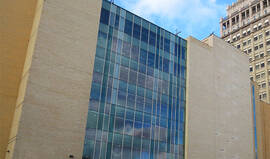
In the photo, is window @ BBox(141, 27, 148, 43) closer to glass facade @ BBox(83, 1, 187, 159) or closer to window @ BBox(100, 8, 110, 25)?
glass facade @ BBox(83, 1, 187, 159)

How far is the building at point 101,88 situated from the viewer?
25.9 metres

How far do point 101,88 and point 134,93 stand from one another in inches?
159

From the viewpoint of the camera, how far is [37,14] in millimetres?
28938

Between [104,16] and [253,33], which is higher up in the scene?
[253,33]

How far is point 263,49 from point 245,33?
25.9ft

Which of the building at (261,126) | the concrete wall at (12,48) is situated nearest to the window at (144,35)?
the concrete wall at (12,48)

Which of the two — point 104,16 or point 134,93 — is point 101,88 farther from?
point 104,16

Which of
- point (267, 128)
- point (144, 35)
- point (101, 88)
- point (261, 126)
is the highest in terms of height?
point (144, 35)

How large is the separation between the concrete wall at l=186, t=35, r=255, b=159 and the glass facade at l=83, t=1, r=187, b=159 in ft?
5.50

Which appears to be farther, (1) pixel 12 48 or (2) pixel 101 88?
(2) pixel 101 88

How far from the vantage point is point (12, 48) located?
28.0 m

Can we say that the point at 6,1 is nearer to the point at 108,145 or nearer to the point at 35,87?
the point at 35,87

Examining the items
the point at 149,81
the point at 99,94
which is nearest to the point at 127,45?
the point at 149,81

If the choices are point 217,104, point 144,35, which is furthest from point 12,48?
point 217,104
